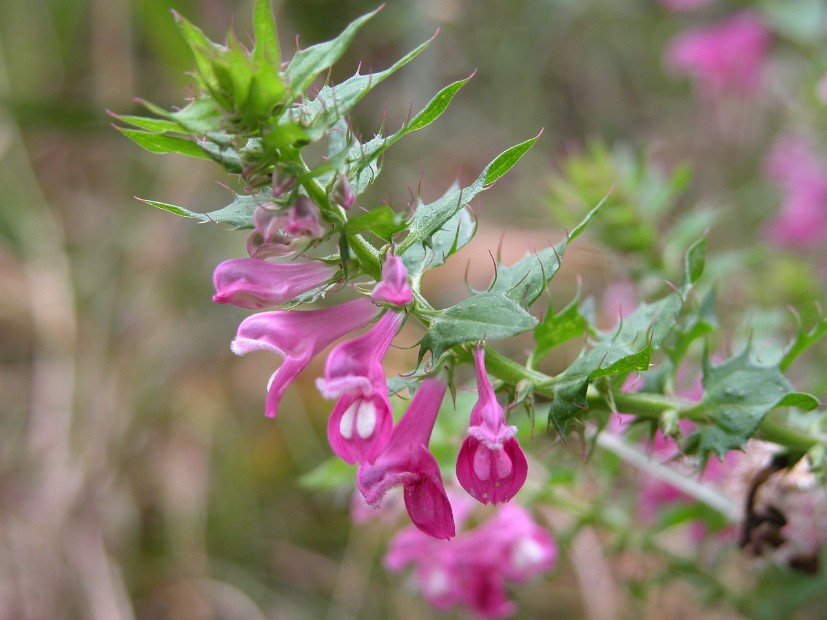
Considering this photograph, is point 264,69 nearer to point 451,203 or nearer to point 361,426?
point 451,203

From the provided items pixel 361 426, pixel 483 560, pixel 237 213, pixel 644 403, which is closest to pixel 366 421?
pixel 361 426

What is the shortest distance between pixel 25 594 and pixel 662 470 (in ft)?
6.04

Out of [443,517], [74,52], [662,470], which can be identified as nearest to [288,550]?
[662,470]

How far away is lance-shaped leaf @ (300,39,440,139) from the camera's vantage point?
66cm

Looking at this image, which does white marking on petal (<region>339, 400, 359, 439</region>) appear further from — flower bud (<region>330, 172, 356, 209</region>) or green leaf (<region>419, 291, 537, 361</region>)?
flower bud (<region>330, 172, 356, 209</region>)

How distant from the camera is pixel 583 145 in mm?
3348

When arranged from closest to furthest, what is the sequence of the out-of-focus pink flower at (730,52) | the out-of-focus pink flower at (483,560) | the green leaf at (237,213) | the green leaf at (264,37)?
the green leaf at (264,37) → the green leaf at (237,213) → the out-of-focus pink flower at (483,560) → the out-of-focus pink flower at (730,52)

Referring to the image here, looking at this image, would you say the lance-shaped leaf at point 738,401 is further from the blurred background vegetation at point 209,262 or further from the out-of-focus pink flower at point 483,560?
the blurred background vegetation at point 209,262

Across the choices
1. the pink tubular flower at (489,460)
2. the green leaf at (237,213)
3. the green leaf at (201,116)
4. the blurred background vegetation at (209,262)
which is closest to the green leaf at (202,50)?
the green leaf at (201,116)

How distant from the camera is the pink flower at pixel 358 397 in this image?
0.72m

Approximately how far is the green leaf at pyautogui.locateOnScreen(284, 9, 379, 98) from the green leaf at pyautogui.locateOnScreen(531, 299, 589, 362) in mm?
355

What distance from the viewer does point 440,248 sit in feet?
2.67

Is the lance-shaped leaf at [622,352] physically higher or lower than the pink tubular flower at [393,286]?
lower

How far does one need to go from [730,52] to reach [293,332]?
7.13 feet
